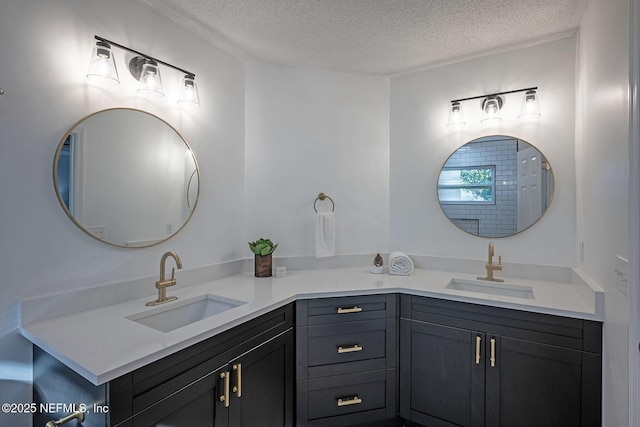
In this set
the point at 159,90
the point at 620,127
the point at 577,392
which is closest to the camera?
the point at 620,127

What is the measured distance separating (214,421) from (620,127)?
6.26 ft

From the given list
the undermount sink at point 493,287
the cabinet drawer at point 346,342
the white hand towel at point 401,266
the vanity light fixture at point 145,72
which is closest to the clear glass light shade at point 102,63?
the vanity light fixture at point 145,72

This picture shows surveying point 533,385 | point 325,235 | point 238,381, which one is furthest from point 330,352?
point 533,385

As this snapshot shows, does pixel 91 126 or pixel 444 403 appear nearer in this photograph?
pixel 91 126

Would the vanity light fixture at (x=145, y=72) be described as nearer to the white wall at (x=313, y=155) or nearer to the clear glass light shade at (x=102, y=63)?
the clear glass light shade at (x=102, y=63)

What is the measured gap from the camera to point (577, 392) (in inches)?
59.8

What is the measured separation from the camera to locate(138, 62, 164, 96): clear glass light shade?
171 centimetres

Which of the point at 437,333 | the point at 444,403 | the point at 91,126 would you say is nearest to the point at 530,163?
the point at 437,333

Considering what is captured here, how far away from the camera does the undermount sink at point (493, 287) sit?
1.98m

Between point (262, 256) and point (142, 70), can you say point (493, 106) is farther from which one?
point (142, 70)

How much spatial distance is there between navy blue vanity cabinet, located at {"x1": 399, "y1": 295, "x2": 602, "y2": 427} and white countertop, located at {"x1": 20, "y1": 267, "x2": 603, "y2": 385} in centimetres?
6

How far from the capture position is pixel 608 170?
1.34 meters

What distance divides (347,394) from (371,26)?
2.16m

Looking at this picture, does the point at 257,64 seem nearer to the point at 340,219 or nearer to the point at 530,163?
the point at 340,219
